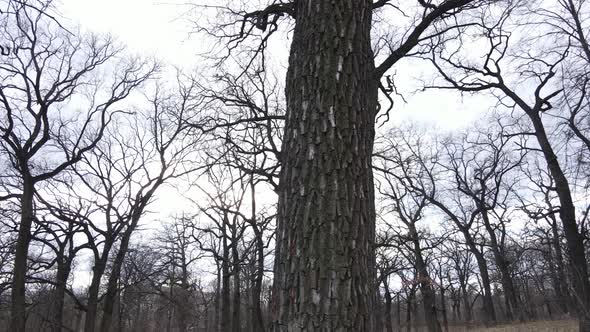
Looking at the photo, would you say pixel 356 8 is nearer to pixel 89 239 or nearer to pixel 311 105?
pixel 311 105

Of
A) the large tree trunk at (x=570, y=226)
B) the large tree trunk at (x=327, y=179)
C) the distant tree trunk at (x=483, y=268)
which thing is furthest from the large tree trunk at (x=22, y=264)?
the distant tree trunk at (x=483, y=268)

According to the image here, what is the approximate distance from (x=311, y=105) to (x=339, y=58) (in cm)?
35

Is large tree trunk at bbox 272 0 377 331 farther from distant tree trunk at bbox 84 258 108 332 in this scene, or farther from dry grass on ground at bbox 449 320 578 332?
distant tree trunk at bbox 84 258 108 332

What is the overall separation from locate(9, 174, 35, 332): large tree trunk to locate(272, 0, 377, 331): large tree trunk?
35.9 ft

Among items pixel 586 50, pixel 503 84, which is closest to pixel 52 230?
pixel 503 84

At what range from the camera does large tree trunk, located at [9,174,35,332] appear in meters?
9.61

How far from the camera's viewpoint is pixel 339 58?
2141mm

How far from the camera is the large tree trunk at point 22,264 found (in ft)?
31.5

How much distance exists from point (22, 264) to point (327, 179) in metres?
11.4

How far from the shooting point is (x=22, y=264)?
9.98 m

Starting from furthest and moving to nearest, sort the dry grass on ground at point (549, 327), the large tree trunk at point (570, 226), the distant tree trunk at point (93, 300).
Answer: the distant tree trunk at point (93, 300)
the dry grass on ground at point (549, 327)
the large tree trunk at point (570, 226)

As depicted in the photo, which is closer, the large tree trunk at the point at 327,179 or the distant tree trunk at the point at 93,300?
the large tree trunk at the point at 327,179

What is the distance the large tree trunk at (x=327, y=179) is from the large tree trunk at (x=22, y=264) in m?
10.9

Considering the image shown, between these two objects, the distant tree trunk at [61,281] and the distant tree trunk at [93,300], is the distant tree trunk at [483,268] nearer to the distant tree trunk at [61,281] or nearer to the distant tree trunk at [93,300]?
the distant tree trunk at [93,300]
